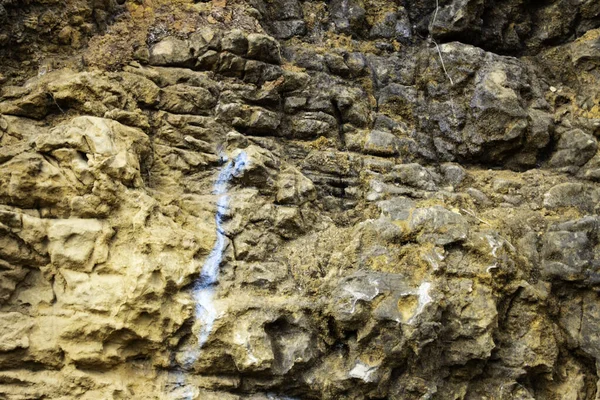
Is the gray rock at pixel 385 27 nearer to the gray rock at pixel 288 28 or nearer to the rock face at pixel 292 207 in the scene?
the rock face at pixel 292 207

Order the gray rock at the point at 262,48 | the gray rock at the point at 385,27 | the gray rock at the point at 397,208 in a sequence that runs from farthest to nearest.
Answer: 1. the gray rock at the point at 385,27
2. the gray rock at the point at 262,48
3. the gray rock at the point at 397,208

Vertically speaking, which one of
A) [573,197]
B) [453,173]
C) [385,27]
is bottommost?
[573,197]

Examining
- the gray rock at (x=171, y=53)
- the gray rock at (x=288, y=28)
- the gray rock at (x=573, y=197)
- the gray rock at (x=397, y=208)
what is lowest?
the gray rock at (x=397, y=208)

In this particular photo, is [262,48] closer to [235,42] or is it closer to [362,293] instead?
[235,42]

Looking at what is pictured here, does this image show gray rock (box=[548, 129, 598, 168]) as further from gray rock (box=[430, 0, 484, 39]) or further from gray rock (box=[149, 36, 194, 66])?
gray rock (box=[149, 36, 194, 66])

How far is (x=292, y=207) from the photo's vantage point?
6.57 metres

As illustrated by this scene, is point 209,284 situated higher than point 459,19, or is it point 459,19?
point 459,19

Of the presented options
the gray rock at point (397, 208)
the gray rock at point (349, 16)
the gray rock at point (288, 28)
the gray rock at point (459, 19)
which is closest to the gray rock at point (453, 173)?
the gray rock at point (397, 208)

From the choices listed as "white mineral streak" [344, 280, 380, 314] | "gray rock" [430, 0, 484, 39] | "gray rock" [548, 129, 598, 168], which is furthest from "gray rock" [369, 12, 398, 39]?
"white mineral streak" [344, 280, 380, 314]

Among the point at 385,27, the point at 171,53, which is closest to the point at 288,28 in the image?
the point at 385,27

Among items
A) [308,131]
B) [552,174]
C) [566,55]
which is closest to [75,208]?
[308,131]

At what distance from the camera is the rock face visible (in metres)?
5.28

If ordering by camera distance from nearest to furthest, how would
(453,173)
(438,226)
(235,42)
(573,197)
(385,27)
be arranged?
(438,226), (573,197), (235,42), (453,173), (385,27)

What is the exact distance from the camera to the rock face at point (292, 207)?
528cm
